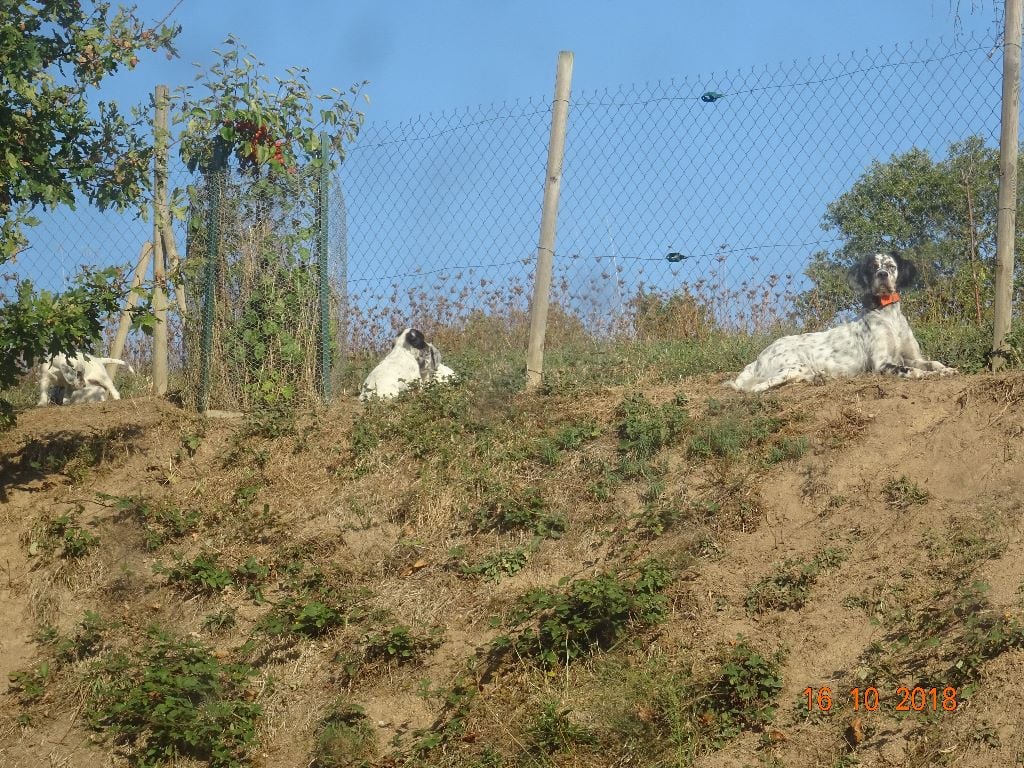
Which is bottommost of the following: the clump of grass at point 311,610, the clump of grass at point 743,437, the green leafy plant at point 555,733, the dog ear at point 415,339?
the green leafy plant at point 555,733

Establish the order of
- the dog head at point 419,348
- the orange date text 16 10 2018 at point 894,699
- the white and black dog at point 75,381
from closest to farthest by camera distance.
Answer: the orange date text 16 10 2018 at point 894,699 < the dog head at point 419,348 < the white and black dog at point 75,381

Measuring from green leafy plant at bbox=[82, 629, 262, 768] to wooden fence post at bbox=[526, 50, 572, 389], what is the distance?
131 inches

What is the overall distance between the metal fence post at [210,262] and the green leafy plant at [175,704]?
3085mm

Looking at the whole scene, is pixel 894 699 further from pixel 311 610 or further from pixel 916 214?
pixel 916 214

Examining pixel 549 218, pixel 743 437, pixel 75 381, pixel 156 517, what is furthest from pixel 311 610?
pixel 75 381

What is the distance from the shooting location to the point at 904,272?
28.2ft

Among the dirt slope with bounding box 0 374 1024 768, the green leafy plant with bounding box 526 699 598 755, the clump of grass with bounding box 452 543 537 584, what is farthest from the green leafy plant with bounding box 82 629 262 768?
the green leafy plant with bounding box 526 699 598 755

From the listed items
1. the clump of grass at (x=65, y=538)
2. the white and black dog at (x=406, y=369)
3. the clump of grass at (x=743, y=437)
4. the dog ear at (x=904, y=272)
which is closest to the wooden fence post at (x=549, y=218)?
the white and black dog at (x=406, y=369)

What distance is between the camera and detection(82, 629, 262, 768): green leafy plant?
6.11 metres

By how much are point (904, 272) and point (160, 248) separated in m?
5.96

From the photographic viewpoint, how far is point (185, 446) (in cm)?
894

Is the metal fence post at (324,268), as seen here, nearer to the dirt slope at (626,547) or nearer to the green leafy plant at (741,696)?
the dirt slope at (626,547)

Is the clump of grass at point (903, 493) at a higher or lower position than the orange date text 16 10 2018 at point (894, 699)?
higher

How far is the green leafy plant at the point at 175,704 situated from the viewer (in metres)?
6.11
